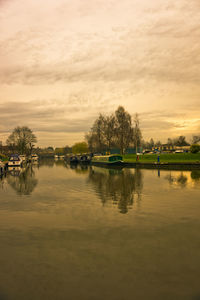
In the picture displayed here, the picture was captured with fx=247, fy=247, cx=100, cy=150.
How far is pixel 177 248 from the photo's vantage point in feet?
27.5

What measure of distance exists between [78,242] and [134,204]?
22.9 ft

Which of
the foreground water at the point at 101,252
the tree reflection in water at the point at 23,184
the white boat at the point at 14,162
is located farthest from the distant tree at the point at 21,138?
the foreground water at the point at 101,252

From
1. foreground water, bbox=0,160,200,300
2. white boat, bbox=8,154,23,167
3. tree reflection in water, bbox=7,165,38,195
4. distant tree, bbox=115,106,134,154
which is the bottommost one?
tree reflection in water, bbox=7,165,38,195

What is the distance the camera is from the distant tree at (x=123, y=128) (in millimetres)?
77562

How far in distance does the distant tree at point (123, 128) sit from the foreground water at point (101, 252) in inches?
2475

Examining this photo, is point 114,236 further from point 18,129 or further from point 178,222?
point 18,129

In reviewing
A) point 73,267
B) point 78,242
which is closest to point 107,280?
point 73,267

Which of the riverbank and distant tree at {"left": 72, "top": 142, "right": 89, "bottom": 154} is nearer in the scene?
the riverbank

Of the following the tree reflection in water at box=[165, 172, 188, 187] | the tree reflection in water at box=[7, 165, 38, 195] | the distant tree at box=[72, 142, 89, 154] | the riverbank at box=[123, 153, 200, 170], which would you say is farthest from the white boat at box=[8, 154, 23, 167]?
the distant tree at box=[72, 142, 89, 154]

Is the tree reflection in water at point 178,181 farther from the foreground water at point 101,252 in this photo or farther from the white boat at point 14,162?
the white boat at point 14,162

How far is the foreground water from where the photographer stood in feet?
19.8

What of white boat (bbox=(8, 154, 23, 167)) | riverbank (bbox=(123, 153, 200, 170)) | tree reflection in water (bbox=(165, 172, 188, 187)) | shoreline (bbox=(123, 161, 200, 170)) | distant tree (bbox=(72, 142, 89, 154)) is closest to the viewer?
tree reflection in water (bbox=(165, 172, 188, 187))

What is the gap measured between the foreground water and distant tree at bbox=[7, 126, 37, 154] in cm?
9293

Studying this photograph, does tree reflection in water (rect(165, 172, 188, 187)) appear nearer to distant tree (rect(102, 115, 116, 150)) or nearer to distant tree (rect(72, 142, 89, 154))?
distant tree (rect(102, 115, 116, 150))
